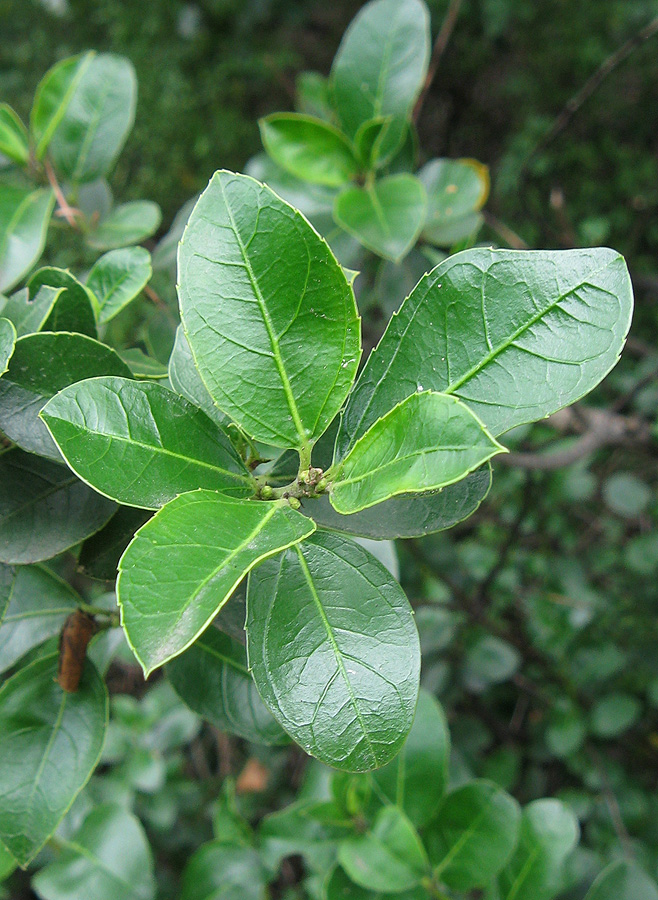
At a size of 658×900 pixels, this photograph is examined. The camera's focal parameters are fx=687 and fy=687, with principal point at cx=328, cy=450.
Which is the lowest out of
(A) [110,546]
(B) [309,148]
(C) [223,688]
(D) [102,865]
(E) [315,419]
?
(D) [102,865]

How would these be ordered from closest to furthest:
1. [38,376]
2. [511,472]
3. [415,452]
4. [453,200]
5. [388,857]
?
1. [415,452]
2. [38,376]
3. [388,857]
4. [453,200]
5. [511,472]

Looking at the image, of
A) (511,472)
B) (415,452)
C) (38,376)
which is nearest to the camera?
(415,452)

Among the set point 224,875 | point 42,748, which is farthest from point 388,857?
point 42,748

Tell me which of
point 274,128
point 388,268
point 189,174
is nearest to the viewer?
point 274,128

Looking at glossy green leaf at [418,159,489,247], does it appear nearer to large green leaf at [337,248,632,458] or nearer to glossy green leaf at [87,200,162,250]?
glossy green leaf at [87,200,162,250]

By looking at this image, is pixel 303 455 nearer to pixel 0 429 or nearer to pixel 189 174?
pixel 0 429

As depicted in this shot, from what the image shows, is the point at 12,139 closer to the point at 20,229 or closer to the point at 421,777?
the point at 20,229

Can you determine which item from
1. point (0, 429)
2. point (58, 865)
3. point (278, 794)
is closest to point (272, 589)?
point (0, 429)
